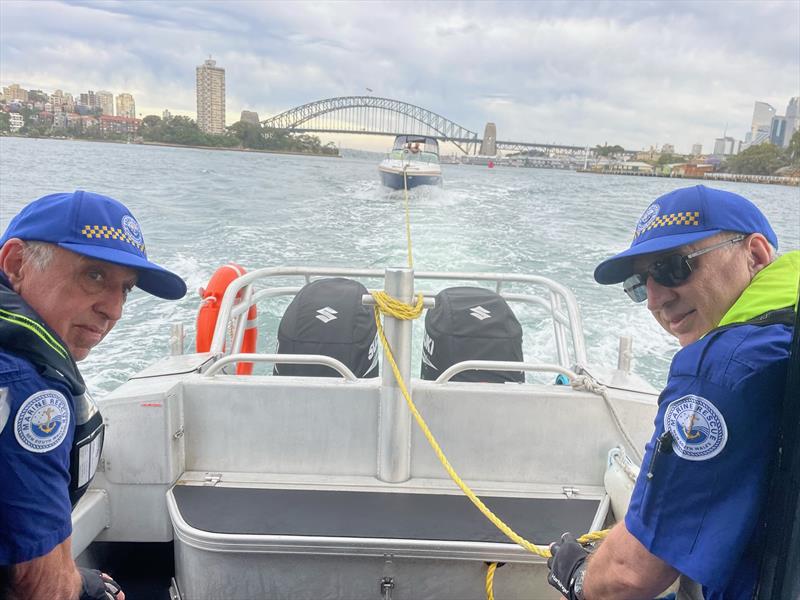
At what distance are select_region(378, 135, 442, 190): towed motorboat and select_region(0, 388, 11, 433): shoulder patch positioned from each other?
24.8 metres

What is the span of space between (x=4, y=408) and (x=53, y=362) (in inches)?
5.1

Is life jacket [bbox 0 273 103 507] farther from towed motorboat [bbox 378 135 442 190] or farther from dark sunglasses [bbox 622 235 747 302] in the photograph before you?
towed motorboat [bbox 378 135 442 190]

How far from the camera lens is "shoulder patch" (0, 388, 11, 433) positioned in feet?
3.31

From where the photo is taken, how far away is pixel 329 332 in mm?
3307

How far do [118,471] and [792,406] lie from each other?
88.9 inches

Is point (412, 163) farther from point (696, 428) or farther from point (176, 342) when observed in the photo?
point (696, 428)

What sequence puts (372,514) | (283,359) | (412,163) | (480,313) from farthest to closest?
1. (412,163)
2. (480,313)
3. (283,359)
4. (372,514)

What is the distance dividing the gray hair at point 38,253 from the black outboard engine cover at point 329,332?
2.04m

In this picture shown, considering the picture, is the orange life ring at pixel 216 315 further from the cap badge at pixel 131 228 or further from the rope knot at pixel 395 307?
the cap badge at pixel 131 228

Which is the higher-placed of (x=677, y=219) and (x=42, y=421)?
(x=677, y=219)

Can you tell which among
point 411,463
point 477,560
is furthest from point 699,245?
point 411,463

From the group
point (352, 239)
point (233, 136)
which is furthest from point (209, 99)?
point (352, 239)

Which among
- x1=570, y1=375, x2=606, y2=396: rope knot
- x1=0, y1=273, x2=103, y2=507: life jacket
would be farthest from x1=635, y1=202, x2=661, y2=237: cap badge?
x1=0, y1=273, x2=103, y2=507: life jacket

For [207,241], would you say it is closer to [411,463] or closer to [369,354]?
[369,354]
